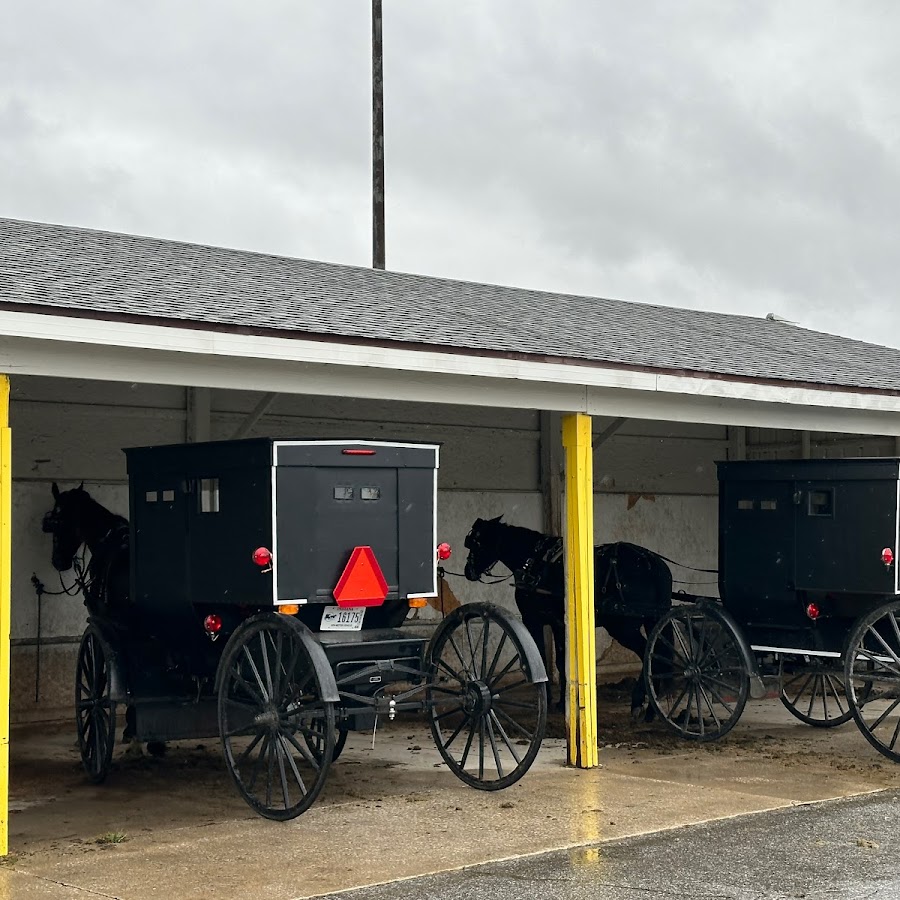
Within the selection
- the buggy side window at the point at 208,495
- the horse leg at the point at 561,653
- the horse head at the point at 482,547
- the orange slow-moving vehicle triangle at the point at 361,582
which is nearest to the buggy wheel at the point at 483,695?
the orange slow-moving vehicle triangle at the point at 361,582

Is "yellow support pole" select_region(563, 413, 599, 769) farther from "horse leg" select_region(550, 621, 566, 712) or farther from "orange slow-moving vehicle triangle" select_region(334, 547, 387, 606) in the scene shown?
"orange slow-moving vehicle triangle" select_region(334, 547, 387, 606)

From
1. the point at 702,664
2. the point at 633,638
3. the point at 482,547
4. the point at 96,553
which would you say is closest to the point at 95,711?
the point at 96,553

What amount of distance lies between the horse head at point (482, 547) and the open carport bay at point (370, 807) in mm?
1760

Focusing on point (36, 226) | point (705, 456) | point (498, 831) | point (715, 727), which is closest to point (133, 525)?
point (498, 831)

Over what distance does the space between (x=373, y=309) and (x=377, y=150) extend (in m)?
14.8

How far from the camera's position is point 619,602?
1322 cm

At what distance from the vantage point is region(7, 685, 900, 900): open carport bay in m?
7.59

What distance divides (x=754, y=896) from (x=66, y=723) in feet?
26.4

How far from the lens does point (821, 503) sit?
11.7 meters

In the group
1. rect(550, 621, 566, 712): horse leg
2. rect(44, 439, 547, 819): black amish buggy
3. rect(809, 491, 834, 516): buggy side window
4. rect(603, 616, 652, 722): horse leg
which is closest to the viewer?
rect(44, 439, 547, 819): black amish buggy

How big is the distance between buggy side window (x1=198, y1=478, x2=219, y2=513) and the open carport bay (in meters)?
1.93

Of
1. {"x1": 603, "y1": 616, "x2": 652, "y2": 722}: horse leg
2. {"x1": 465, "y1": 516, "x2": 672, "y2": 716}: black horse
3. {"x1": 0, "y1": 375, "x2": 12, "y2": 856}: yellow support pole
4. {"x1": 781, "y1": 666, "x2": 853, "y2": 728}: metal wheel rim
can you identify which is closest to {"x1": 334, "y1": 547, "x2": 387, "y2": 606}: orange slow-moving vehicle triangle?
{"x1": 0, "y1": 375, "x2": 12, "y2": 856}: yellow support pole

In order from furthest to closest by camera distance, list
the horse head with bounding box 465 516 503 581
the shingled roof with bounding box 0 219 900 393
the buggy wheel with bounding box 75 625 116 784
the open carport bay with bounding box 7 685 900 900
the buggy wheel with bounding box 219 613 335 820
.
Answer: the horse head with bounding box 465 516 503 581 → the buggy wheel with bounding box 75 625 116 784 → the shingled roof with bounding box 0 219 900 393 → the buggy wheel with bounding box 219 613 335 820 → the open carport bay with bounding box 7 685 900 900

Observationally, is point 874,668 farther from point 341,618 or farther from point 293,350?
point 293,350
